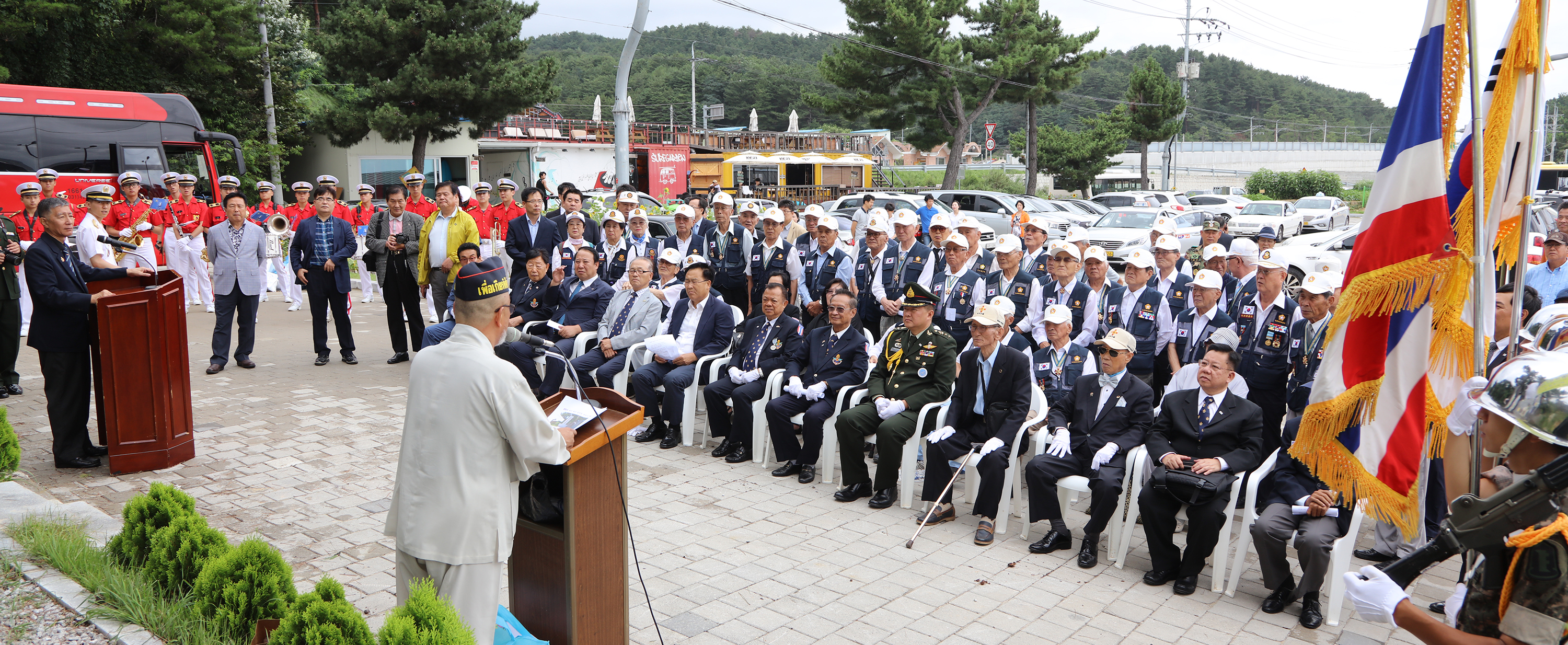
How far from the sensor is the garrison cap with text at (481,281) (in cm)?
328

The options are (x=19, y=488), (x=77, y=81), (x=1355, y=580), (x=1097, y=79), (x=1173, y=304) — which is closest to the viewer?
(x=1355, y=580)

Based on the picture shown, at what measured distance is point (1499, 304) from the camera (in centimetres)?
593

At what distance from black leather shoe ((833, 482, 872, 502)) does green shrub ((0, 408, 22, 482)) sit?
16.3 feet

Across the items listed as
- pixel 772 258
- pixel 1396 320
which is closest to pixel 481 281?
pixel 1396 320

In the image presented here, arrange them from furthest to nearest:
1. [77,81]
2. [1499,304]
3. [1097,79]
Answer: [1097,79] < [77,81] < [1499,304]

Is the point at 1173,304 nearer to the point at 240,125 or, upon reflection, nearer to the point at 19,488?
the point at 19,488

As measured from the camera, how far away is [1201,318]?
734 cm

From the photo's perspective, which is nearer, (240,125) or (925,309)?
(925,309)

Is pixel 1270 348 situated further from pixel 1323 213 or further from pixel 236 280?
pixel 1323 213

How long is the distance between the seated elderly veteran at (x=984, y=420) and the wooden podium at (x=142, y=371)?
5.11 meters

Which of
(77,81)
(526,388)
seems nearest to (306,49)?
(77,81)

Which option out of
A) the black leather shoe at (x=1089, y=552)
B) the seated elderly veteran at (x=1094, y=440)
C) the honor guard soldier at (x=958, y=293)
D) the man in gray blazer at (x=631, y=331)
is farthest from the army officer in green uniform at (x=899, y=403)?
the man in gray blazer at (x=631, y=331)

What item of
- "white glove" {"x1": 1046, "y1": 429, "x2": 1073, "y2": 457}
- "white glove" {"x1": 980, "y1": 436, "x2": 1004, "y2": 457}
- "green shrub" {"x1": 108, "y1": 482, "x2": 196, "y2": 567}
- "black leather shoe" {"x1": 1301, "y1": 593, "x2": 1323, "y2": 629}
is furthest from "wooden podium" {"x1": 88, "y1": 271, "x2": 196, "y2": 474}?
"black leather shoe" {"x1": 1301, "y1": 593, "x2": 1323, "y2": 629}

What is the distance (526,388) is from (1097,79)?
7204 cm
